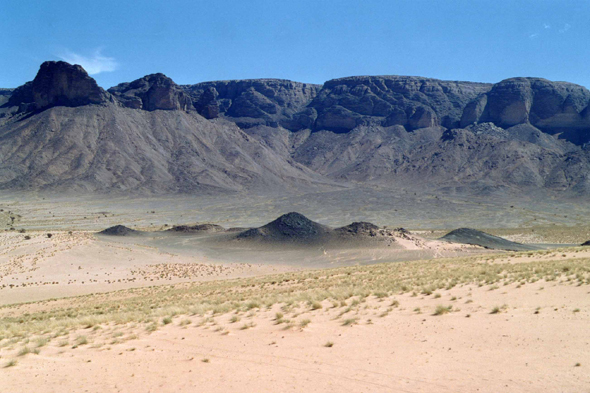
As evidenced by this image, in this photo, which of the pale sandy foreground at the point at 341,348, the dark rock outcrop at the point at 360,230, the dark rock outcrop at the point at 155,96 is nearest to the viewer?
the pale sandy foreground at the point at 341,348

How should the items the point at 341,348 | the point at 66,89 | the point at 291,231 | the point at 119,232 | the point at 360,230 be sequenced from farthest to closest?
the point at 66,89
the point at 119,232
the point at 291,231
the point at 360,230
the point at 341,348

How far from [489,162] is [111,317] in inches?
5801

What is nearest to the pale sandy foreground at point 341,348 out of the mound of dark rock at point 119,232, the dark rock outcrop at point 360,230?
the dark rock outcrop at point 360,230

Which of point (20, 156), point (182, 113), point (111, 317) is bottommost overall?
point (111, 317)

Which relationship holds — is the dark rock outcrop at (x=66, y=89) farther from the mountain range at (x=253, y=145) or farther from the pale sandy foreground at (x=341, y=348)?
the pale sandy foreground at (x=341, y=348)

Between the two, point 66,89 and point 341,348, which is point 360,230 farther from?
point 66,89

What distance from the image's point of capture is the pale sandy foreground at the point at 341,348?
7066mm

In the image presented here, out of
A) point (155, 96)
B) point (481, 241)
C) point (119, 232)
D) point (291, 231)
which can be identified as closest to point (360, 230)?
point (291, 231)

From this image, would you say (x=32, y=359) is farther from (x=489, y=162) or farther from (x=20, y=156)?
(x=489, y=162)

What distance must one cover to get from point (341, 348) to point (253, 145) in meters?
152

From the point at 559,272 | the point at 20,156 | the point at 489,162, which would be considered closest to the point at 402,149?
the point at 489,162

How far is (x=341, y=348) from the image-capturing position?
8.81 metres

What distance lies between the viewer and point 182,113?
154m

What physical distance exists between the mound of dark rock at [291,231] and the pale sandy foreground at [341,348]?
104ft
